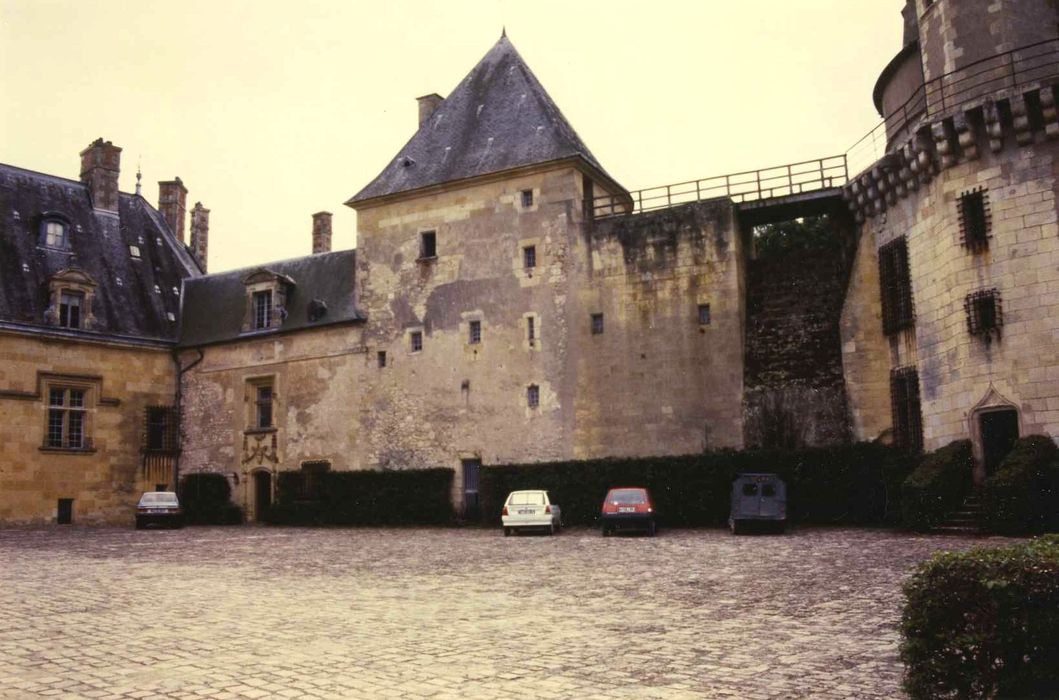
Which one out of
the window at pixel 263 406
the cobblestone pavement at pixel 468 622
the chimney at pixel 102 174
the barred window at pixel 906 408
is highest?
the chimney at pixel 102 174

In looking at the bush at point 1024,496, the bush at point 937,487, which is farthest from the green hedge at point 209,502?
the bush at point 1024,496

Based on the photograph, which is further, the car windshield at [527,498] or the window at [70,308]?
the window at [70,308]

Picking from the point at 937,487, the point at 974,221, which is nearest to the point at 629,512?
the point at 937,487

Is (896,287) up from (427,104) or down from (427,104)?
down

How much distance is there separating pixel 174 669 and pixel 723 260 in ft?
73.9

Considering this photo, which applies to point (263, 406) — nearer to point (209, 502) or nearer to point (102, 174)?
point (209, 502)

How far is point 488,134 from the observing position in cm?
3209

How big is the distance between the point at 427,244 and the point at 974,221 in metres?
18.1

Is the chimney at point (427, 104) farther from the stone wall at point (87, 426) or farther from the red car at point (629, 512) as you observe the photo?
the red car at point (629, 512)

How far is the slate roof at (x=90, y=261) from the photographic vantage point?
106ft

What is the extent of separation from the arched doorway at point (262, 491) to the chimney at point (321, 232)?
1082 cm

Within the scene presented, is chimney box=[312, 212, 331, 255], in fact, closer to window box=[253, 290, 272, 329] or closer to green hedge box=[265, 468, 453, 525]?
window box=[253, 290, 272, 329]

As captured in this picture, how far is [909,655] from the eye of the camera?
19.5ft

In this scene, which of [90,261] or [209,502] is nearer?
[209,502]
